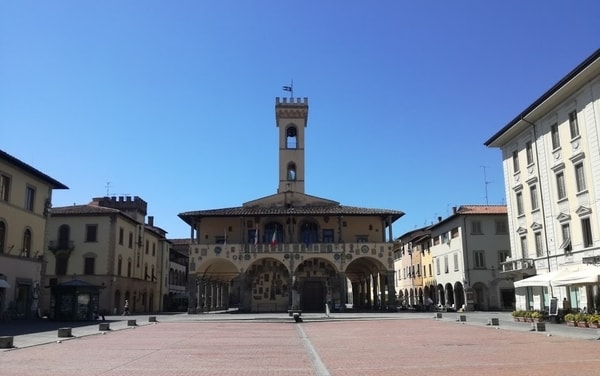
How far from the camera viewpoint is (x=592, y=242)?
86.6 ft

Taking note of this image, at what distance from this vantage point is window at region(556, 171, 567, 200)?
95.2 feet

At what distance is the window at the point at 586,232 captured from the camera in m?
26.7

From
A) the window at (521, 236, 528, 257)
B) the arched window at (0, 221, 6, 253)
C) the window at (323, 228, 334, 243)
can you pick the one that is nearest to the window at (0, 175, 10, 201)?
the arched window at (0, 221, 6, 253)

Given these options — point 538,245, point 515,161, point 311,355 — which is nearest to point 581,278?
point 538,245

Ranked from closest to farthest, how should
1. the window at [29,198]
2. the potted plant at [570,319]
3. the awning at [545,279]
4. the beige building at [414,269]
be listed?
the potted plant at [570,319] < the awning at [545,279] < the window at [29,198] < the beige building at [414,269]

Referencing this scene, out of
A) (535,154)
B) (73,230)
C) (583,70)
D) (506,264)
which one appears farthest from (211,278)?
(583,70)

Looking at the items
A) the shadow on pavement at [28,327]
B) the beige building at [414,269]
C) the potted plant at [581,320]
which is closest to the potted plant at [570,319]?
the potted plant at [581,320]

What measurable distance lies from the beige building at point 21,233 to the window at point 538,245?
30.2 meters

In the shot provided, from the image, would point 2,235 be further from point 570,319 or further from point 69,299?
point 570,319

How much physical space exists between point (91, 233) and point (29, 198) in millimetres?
13557

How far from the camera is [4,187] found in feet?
106

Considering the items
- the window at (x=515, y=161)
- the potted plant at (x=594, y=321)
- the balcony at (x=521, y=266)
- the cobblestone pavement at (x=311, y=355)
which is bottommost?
the cobblestone pavement at (x=311, y=355)

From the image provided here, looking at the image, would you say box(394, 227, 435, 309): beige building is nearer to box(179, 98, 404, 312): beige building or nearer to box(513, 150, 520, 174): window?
box(179, 98, 404, 312): beige building

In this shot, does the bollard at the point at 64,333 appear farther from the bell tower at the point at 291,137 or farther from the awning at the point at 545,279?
the bell tower at the point at 291,137
